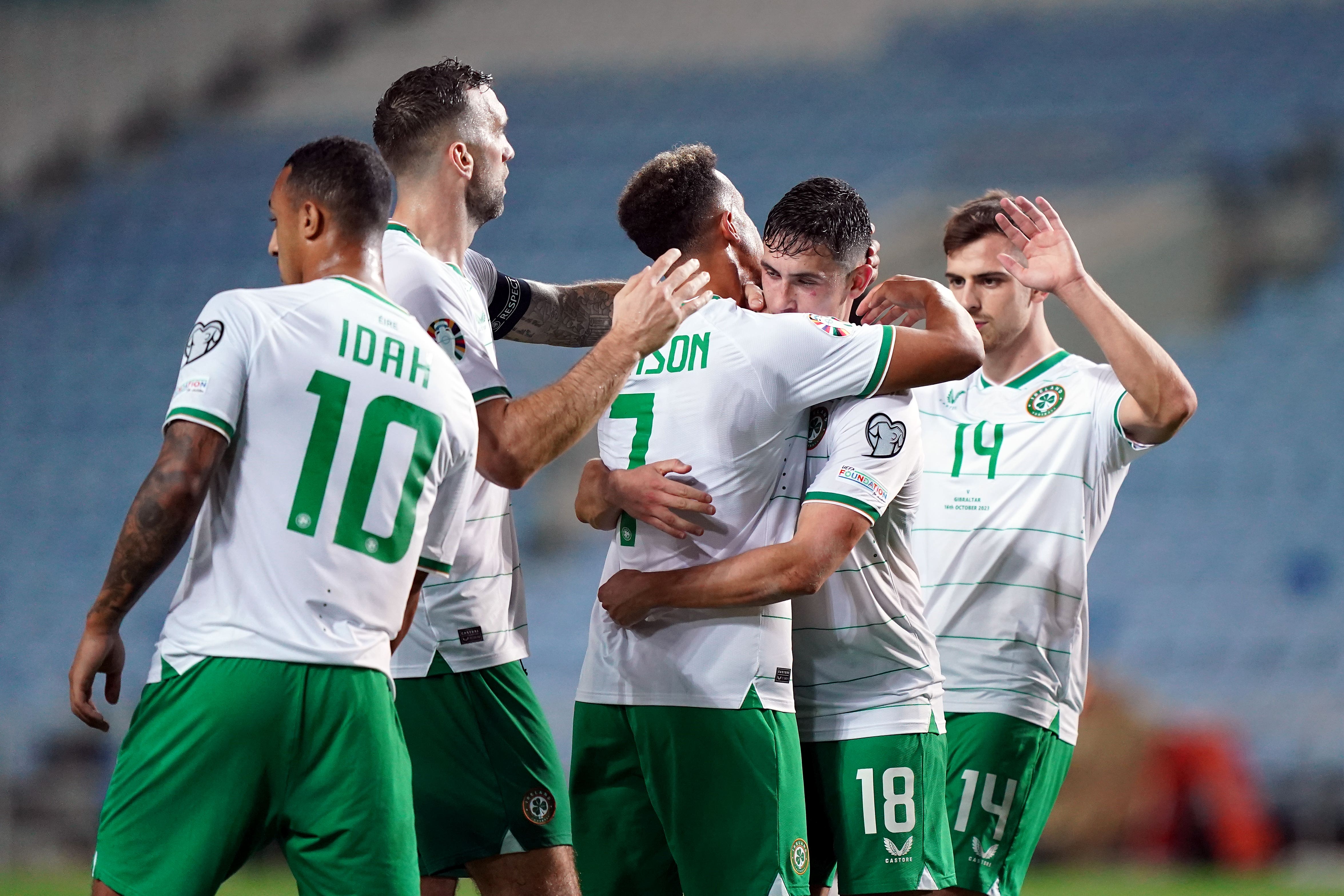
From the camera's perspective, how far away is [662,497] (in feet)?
10.5

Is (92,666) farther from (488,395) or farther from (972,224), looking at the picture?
(972,224)

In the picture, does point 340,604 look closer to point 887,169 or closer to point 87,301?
point 887,169

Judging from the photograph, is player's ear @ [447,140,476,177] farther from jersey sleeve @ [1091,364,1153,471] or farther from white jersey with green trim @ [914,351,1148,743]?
jersey sleeve @ [1091,364,1153,471]

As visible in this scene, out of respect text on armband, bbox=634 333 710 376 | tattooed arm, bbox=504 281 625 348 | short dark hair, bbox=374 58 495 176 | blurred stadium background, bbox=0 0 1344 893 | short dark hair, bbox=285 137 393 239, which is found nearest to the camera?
short dark hair, bbox=285 137 393 239

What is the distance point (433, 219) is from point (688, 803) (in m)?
1.71

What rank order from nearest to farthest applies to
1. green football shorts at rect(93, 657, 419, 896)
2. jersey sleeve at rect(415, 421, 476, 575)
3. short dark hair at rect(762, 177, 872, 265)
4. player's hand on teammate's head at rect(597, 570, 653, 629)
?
green football shorts at rect(93, 657, 419, 896), jersey sleeve at rect(415, 421, 476, 575), player's hand on teammate's head at rect(597, 570, 653, 629), short dark hair at rect(762, 177, 872, 265)

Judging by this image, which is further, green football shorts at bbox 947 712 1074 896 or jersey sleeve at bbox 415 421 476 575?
green football shorts at bbox 947 712 1074 896

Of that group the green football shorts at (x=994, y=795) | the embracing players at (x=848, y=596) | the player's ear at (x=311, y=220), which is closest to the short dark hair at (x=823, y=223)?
the embracing players at (x=848, y=596)

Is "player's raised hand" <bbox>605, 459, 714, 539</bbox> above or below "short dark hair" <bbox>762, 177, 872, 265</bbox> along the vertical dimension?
below

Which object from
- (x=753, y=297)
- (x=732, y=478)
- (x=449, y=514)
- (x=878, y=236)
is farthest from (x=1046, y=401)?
(x=878, y=236)

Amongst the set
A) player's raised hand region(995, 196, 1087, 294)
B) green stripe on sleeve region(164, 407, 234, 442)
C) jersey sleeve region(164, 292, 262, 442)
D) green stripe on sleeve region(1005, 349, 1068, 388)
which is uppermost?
player's raised hand region(995, 196, 1087, 294)

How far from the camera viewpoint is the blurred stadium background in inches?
355

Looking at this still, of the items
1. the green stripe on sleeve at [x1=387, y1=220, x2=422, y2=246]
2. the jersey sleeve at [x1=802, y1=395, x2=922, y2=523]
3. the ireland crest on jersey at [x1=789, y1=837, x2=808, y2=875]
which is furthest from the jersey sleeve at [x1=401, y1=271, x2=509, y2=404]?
the ireland crest on jersey at [x1=789, y1=837, x2=808, y2=875]

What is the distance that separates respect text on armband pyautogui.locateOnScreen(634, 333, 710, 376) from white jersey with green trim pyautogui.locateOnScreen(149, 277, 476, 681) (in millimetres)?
771
